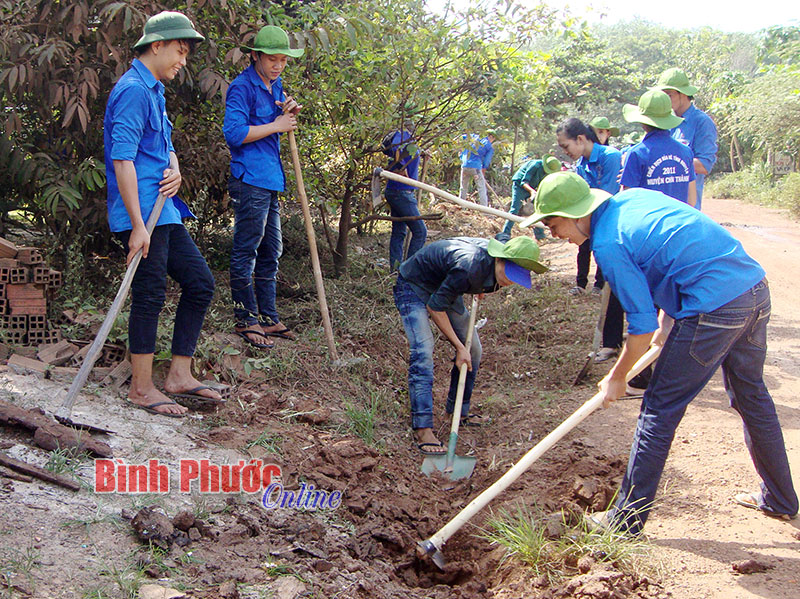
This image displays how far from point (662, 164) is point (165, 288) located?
3.21 metres

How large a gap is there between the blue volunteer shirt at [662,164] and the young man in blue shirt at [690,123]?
1.58 ft

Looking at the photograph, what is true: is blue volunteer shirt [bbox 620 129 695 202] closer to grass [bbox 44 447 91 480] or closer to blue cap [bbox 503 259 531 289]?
blue cap [bbox 503 259 531 289]

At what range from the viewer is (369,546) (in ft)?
10.6

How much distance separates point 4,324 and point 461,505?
2890 mm

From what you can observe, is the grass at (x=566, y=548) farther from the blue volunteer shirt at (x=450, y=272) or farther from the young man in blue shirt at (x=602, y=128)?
the young man in blue shirt at (x=602, y=128)

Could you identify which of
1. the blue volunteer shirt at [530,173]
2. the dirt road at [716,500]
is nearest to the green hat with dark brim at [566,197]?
the dirt road at [716,500]

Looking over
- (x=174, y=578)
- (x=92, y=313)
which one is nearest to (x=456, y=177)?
(x=92, y=313)

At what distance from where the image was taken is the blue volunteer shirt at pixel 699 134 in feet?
17.2

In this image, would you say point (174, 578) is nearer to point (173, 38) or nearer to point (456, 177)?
point (173, 38)

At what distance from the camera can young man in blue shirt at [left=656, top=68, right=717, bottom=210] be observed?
5.02 meters

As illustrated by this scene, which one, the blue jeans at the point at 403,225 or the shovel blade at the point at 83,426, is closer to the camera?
the shovel blade at the point at 83,426

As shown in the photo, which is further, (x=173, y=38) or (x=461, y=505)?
(x=461, y=505)

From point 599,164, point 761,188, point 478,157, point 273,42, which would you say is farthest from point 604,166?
point 761,188

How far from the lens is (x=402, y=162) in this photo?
6.80 metres
